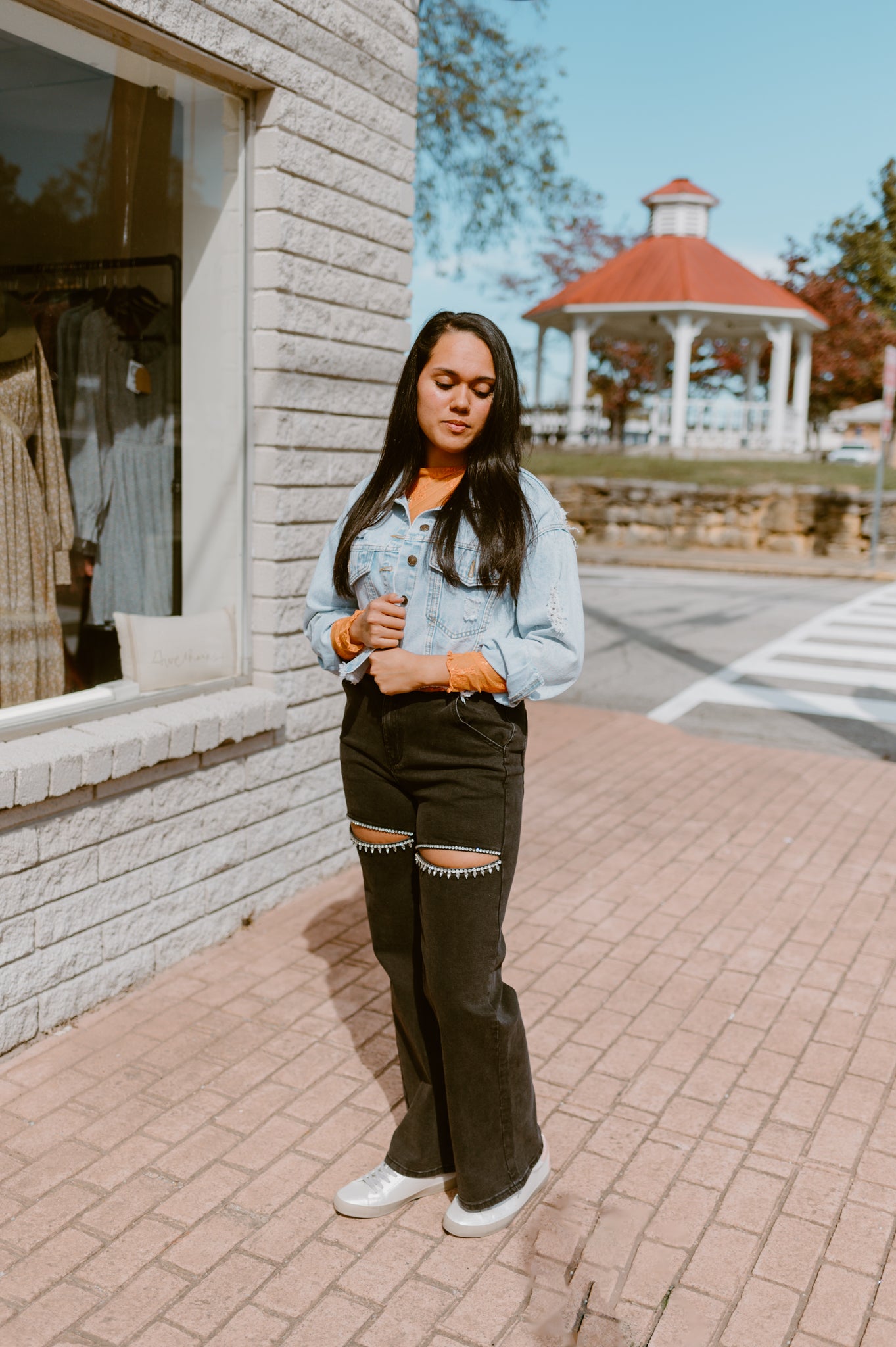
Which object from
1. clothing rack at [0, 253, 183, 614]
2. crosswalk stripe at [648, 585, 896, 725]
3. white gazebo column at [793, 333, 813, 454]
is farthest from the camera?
white gazebo column at [793, 333, 813, 454]

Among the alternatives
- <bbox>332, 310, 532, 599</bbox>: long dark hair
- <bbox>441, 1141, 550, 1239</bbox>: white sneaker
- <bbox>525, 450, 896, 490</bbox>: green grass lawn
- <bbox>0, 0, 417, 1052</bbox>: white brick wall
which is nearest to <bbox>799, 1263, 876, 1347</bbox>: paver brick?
<bbox>441, 1141, 550, 1239</bbox>: white sneaker

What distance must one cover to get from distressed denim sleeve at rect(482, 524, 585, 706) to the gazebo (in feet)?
82.1

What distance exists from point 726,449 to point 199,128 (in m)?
24.5

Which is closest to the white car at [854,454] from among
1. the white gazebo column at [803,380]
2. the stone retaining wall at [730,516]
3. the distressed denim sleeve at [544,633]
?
the white gazebo column at [803,380]

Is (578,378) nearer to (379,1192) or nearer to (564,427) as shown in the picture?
(564,427)

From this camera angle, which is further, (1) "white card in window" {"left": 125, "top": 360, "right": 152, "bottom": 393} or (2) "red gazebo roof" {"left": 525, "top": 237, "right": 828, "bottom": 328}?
(2) "red gazebo roof" {"left": 525, "top": 237, "right": 828, "bottom": 328}

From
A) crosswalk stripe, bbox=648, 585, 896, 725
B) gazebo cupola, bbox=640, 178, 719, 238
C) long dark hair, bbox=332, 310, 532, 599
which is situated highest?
gazebo cupola, bbox=640, 178, 719, 238

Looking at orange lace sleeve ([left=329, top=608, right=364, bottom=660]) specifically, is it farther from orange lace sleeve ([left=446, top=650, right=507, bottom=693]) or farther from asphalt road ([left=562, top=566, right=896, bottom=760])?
asphalt road ([left=562, top=566, right=896, bottom=760])

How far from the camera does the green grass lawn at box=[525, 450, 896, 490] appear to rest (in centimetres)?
2194

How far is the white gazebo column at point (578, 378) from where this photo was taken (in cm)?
2758

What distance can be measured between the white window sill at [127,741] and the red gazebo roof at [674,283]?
23.8 m

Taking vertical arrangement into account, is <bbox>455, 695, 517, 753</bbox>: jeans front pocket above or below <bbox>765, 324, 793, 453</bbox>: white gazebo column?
below

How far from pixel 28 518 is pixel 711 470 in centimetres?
2062

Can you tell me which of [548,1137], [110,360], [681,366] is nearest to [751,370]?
[681,366]
